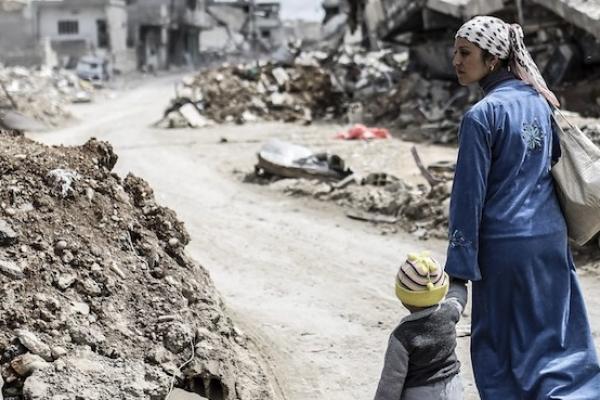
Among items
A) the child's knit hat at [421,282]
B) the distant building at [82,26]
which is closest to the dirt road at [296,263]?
the child's knit hat at [421,282]

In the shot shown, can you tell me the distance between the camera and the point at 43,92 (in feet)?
93.9

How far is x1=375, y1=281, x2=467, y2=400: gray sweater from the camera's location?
2.85 meters

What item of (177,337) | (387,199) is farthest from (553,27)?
(177,337)

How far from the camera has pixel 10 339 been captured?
12.3 feet

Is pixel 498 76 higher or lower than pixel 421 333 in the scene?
higher

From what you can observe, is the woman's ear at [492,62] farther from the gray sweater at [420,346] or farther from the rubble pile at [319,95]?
the rubble pile at [319,95]

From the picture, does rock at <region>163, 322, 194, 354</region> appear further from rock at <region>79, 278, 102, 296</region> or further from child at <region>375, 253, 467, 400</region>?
child at <region>375, 253, 467, 400</region>

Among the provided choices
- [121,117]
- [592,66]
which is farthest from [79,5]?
[592,66]

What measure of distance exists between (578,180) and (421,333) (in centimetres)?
79

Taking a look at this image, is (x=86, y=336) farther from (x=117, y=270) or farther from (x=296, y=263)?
(x=296, y=263)

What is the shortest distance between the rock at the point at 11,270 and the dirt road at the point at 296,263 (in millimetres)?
1591

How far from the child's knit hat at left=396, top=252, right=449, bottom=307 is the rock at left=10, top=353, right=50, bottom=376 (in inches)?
68.8

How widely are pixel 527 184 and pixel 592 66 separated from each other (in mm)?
15506

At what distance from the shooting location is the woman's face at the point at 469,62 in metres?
2.96
